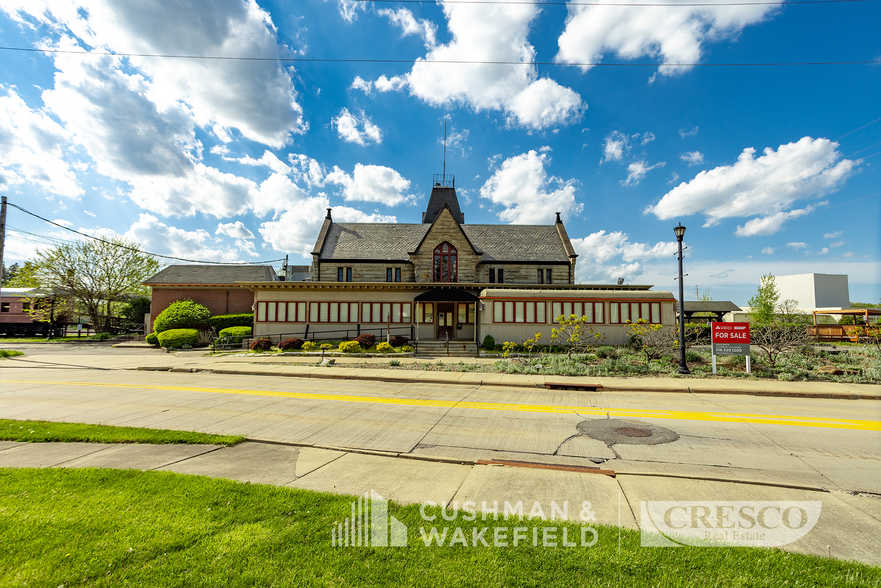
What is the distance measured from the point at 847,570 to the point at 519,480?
312cm

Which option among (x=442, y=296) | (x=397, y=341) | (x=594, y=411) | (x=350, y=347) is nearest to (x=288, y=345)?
(x=350, y=347)

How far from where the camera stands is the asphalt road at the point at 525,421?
241 inches

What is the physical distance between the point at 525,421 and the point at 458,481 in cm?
384

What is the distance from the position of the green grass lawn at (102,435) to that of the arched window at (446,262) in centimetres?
2652

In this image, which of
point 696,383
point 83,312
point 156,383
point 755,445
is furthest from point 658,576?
point 83,312

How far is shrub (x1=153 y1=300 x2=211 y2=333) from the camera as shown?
2958cm

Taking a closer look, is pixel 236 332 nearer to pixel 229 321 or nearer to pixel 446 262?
pixel 229 321

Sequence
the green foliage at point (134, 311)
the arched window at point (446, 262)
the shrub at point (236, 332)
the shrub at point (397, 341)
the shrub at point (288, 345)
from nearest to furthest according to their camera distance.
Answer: the shrub at point (288, 345), the shrub at point (397, 341), the shrub at point (236, 332), the arched window at point (446, 262), the green foliage at point (134, 311)

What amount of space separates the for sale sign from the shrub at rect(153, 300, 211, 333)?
3472 cm

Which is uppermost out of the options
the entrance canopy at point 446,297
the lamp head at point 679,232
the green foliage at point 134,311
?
the lamp head at point 679,232

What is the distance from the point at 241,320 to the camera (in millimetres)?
32031

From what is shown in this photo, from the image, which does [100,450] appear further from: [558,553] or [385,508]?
[558,553]

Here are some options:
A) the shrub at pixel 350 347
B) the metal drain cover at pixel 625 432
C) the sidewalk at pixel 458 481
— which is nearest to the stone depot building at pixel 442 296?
the shrub at pixel 350 347

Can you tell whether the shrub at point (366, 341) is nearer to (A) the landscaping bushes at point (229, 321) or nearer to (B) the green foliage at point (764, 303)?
(A) the landscaping bushes at point (229, 321)
